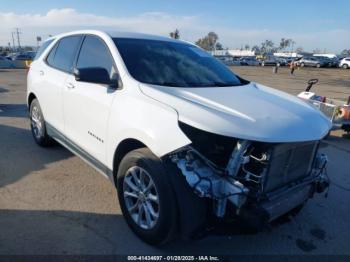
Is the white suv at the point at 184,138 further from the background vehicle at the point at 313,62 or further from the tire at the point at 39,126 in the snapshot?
the background vehicle at the point at 313,62

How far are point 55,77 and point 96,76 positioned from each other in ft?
4.98

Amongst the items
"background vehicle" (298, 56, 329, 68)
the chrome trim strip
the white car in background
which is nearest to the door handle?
the chrome trim strip

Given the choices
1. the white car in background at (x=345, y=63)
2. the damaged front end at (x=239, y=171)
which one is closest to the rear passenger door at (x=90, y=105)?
the damaged front end at (x=239, y=171)

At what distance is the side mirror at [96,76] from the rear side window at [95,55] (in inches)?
4.4

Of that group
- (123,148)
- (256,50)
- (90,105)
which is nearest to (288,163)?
(123,148)

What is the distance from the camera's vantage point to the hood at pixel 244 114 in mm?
2516

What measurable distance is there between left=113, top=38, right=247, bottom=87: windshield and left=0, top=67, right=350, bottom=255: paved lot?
1.51 m

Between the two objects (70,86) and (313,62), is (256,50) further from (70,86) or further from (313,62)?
(70,86)

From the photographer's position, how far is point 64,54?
182 inches

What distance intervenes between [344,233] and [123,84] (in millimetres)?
2722

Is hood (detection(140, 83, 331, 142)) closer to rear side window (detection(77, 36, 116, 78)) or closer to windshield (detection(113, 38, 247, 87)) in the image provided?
windshield (detection(113, 38, 247, 87))

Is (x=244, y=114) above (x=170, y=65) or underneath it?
underneath

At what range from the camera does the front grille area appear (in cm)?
268

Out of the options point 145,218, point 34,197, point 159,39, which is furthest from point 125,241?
point 159,39
